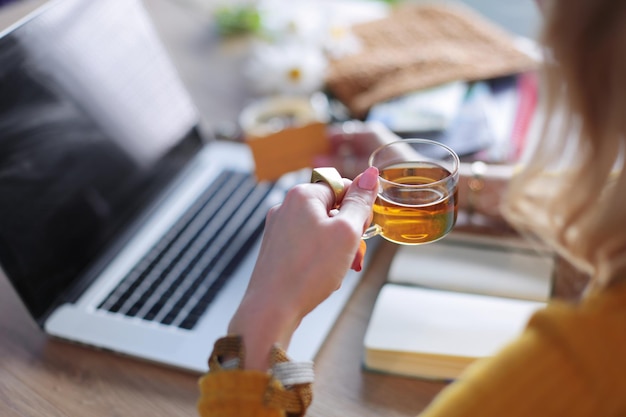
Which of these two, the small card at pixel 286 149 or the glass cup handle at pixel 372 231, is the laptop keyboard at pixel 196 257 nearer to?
the small card at pixel 286 149

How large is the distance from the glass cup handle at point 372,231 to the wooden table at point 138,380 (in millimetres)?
172

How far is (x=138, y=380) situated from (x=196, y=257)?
0.72ft

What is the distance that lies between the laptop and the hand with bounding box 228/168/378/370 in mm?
178

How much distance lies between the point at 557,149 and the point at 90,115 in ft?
2.21

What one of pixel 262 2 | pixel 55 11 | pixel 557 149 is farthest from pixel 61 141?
pixel 262 2

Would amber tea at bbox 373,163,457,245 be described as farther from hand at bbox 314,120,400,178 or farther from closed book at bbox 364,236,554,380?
hand at bbox 314,120,400,178

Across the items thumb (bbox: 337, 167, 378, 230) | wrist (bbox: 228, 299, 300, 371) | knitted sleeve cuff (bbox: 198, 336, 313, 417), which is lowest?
knitted sleeve cuff (bbox: 198, 336, 313, 417)

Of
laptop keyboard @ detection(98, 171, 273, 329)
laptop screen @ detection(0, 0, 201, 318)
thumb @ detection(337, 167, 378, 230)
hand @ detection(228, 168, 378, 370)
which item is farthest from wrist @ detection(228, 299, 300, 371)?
laptop screen @ detection(0, 0, 201, 318)

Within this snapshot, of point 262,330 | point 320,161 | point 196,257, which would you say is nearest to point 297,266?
point 262,330

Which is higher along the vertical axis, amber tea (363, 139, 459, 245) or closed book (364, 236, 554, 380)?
amber tea (363, 139, 459, 245)

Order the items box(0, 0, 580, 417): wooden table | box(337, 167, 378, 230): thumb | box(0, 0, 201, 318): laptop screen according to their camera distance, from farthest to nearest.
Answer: box(0, 0, 201, 318): laptop screen
box(0, 0, 580, 417): wooden table
box(337, 167, 378, 230): thumb

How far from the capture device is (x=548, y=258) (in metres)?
0.90

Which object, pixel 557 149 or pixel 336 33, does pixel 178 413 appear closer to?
pixel 557 149

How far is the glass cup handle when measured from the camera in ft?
2.29
